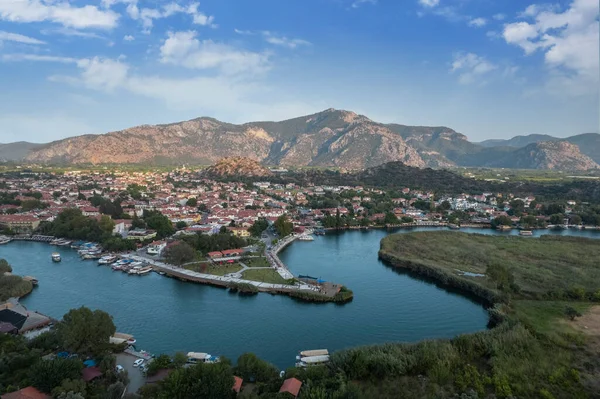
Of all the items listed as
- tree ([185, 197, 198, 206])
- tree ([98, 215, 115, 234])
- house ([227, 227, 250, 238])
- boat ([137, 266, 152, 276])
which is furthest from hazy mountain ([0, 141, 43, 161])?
boat ([137, 266, 152, 276])

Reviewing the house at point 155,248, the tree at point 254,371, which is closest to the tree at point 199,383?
the tree at point 254,371

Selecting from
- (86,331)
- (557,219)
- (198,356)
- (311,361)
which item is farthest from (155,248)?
(557,219)

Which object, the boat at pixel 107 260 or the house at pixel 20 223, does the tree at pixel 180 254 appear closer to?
the boat at pixel 107 260

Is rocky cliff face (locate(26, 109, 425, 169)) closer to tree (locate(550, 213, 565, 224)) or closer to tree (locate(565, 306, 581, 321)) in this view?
tree (locate(550, 213, 565, 224))

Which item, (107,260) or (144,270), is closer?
(144,270)

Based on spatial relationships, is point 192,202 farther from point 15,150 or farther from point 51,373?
point 15,150

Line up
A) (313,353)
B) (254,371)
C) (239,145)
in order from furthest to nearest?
(239,145)
(313,353)
(254,371)

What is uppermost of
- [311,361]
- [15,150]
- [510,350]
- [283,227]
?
[15,150]
